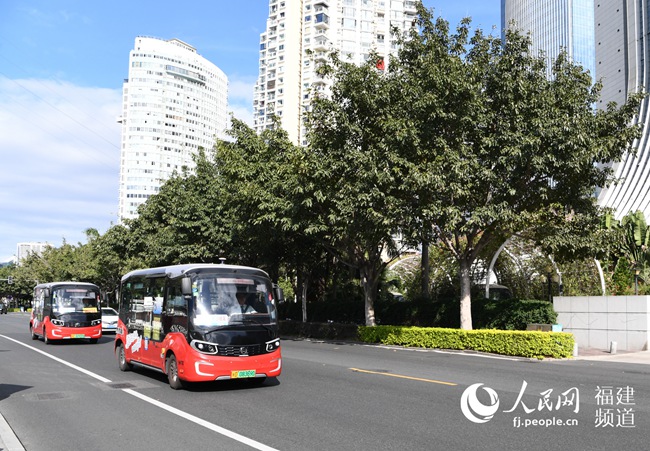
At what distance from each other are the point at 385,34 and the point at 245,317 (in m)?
96.4

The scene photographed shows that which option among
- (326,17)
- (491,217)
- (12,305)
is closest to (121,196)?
(12,305)

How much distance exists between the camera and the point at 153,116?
511ft

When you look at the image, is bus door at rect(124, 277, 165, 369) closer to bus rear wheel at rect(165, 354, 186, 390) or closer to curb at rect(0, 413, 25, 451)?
bus rear wheel at rect(165, 354, 186, 390)

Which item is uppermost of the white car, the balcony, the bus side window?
the balcony

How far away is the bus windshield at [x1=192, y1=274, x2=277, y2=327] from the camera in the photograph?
37.7 ft

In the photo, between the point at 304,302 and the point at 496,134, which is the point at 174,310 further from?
the point at 304,302

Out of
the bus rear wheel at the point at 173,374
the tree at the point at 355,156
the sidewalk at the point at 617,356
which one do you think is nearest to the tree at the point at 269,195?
the tree at the point at 355,156

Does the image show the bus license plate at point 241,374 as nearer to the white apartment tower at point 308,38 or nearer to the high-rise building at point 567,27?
the white apartment tower at point 308,38

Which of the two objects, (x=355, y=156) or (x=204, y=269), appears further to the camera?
(x=355, y=156)

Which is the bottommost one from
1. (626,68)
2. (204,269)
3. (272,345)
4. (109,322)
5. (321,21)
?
(109,322)

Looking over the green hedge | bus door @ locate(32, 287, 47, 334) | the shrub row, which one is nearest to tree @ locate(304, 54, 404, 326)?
the green hedge

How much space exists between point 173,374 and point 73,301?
14.2 meters

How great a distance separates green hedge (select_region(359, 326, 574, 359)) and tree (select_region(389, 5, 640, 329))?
6.13ft

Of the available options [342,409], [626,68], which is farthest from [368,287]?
[626,68]
